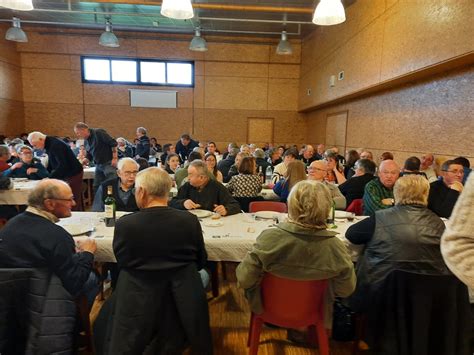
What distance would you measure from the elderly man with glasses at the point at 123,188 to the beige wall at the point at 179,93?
938 centimetres

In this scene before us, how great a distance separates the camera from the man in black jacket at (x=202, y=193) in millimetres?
3191

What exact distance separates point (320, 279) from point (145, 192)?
1.10 m

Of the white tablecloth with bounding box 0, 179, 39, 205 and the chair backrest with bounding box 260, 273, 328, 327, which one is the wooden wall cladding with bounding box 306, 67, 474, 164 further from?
the white tablecloth with bounding box 0, 179, 39, 205

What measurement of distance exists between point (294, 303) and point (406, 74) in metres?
4.97

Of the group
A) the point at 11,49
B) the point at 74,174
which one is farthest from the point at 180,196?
the point at 11,49

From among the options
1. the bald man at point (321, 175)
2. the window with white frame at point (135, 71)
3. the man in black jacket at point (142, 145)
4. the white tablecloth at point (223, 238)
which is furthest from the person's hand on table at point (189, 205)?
the window with white frame at point (135, 71)

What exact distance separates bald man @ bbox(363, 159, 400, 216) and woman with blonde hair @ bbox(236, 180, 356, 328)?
155cm

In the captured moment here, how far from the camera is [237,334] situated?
8.61 ft

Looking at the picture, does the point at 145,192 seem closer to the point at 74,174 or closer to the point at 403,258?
the point at 403,258

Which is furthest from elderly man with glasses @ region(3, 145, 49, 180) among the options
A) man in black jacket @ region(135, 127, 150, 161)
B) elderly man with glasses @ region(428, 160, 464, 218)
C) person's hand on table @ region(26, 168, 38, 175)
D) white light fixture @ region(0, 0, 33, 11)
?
elderly man with glasses @ region(428, 160, 464, 218)

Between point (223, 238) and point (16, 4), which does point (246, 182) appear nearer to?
point (223, 238)

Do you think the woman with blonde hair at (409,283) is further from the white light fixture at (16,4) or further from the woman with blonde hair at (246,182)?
the white light fixture at (16,4)

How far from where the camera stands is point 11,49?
10992 mm

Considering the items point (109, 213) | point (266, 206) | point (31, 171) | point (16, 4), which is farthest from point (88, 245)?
point (31, 171)
